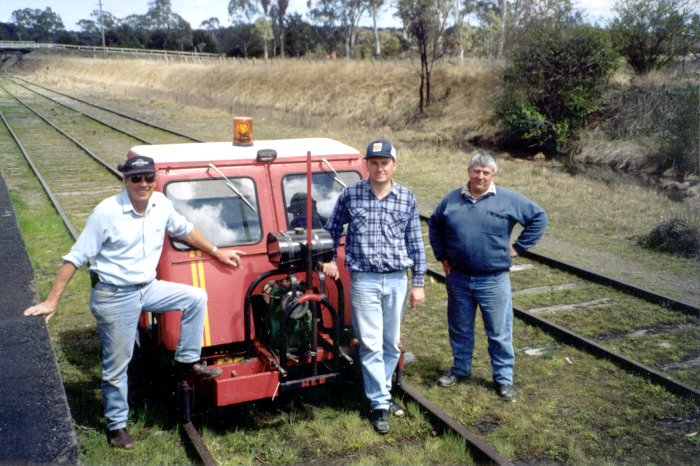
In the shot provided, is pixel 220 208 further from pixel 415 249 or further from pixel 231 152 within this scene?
pixel 415 249

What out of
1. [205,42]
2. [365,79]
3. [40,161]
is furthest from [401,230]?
[205,42]

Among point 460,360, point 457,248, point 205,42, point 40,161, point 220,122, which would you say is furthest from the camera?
point 205,42

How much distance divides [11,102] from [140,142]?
20957 mm

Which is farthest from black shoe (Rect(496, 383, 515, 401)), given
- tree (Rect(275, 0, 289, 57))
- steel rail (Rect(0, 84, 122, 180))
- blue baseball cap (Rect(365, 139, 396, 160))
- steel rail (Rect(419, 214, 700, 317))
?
tree (Rect(275, 0, 289, 57))

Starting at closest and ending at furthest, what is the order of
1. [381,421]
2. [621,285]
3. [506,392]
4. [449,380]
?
[381,421], [506,392], [449,380], [621,285]

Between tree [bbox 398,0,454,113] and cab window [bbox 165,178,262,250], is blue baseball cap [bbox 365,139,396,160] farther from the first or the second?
tree [bbox 398,0,454,113]

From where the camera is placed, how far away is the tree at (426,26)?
2963cm

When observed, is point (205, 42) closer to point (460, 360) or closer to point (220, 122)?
point (220, 122)

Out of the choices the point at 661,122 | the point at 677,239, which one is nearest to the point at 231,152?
the point at 677,239

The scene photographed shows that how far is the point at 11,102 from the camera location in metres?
36.8

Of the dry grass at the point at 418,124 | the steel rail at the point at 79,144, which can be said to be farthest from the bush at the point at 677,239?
the steel rail at the point at 79,144

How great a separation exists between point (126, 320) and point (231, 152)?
1.47 m

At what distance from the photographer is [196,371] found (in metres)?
4.51

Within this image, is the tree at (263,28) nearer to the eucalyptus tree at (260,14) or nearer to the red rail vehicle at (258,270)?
the eucalyptus tree at (260,14)
